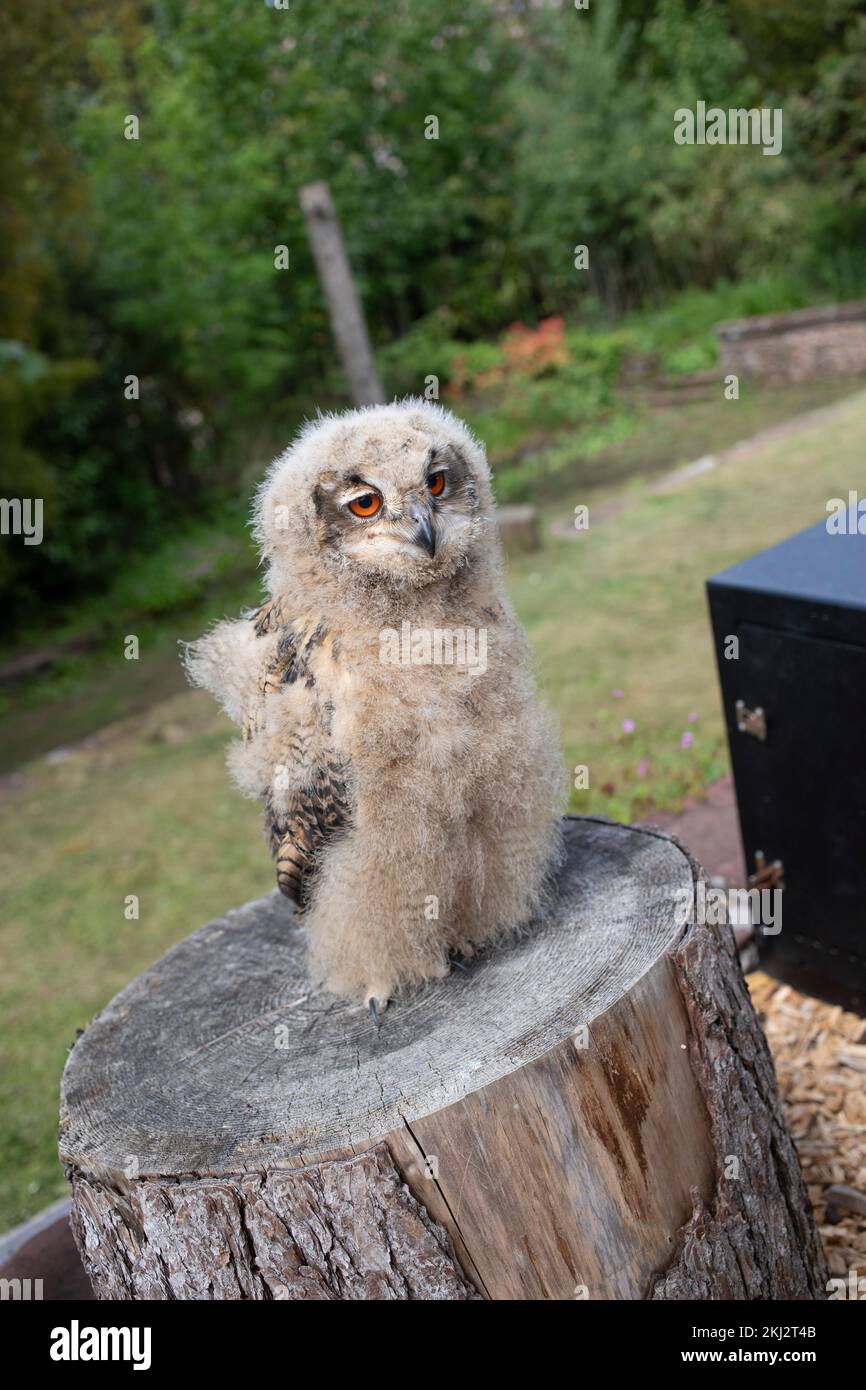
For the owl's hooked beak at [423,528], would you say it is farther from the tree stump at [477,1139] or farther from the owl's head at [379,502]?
the tree stump at [477,1139]

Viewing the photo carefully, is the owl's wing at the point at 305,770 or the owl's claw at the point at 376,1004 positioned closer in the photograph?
the owl's wing at the point at 305,770

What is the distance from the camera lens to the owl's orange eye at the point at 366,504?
213cm

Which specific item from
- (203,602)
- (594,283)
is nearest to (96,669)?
(203,602)

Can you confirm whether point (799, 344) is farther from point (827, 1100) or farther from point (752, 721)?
point (827, 1100)

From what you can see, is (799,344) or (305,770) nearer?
(305,770)

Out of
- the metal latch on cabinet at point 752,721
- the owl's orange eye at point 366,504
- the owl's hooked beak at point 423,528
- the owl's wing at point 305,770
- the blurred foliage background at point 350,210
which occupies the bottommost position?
the metal latch on cabinet at point 752,721

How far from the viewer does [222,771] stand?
693cm

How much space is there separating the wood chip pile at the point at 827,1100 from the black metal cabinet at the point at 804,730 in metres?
0.17

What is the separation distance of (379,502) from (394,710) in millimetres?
397

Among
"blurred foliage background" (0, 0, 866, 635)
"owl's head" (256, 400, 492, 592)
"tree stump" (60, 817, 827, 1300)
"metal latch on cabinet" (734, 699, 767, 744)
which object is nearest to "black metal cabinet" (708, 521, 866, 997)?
"metal latch on cabinet" (734, 699, 767, 744)

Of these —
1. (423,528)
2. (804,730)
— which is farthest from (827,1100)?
(423,528)

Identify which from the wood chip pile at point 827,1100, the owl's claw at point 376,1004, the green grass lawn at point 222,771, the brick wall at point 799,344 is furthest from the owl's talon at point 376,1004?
the brick wall at point 799,344

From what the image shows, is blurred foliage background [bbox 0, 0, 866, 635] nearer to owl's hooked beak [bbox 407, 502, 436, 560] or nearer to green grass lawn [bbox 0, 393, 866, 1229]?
green grass lawn [bbox 0, 393, 866, 1229]
